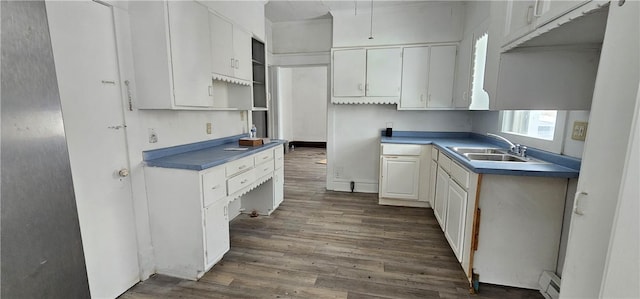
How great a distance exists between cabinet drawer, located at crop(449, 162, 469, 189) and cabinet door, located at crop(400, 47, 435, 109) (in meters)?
1.36

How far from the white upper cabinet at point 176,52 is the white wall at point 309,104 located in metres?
6.22

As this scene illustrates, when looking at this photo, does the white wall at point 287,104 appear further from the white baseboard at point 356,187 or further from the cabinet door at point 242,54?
the cabinet door at point 242,54

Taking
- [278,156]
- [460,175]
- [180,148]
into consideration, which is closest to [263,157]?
[278,156]

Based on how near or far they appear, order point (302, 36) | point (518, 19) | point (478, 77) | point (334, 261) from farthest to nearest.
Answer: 1. point (302, 36)
2. point (478, 77)
3. point (334, 261)
4. point (518, 19)

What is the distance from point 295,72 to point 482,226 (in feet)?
25.1

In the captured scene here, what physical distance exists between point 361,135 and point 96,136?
3129 millimetres

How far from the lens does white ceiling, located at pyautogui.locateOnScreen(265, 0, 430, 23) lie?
340cm

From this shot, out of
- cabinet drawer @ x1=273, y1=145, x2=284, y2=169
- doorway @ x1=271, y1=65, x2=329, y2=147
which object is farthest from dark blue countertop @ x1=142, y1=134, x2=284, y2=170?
doorway @ x1=271, y1=65, x2=329, y2=147

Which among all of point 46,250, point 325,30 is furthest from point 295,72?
point 46,250

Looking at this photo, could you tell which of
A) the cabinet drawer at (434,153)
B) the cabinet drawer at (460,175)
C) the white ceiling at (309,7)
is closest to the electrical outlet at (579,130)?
the cabinet drawer at (460,175)

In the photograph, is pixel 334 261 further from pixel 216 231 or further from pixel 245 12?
pixel 245 12

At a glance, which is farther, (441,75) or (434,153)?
(441,75)

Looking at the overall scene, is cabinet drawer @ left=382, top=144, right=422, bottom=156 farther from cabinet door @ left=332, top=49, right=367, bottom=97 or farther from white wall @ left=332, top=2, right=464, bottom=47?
white wall @ left=332, top=2, right=464, bottom=47

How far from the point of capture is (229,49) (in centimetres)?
253
